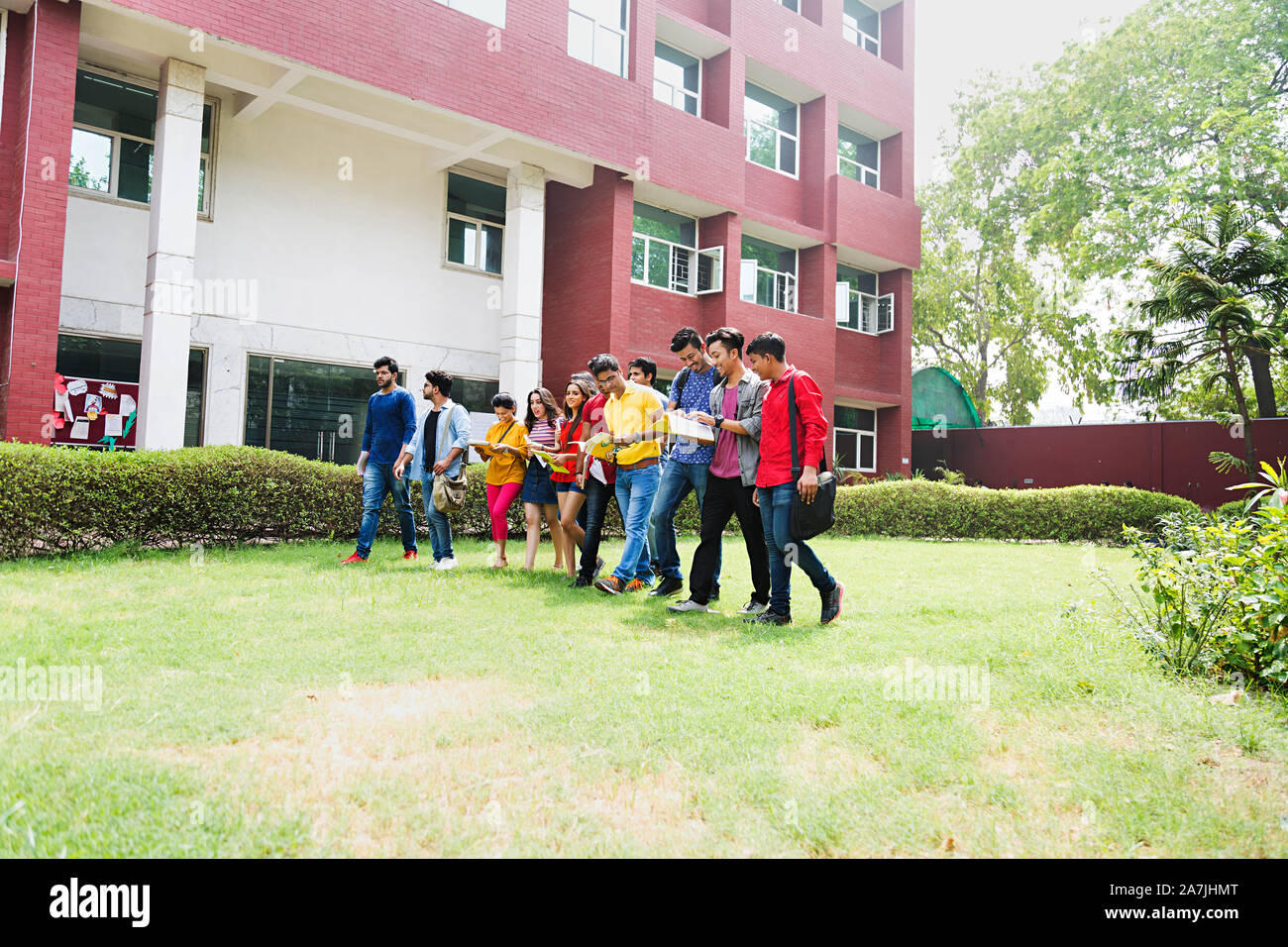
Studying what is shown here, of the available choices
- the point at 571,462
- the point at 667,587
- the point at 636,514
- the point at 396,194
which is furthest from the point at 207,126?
the point at 667,587

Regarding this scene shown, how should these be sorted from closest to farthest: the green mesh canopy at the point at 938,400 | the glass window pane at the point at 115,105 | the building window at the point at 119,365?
the building window at the point at 119,365 → the glass window pane at the point at 115,105 → the green mesh canopy at the point at 938,400

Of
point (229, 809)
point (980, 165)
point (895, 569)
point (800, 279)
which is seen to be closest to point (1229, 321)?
point (800, 279)

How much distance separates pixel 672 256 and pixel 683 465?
1208cm

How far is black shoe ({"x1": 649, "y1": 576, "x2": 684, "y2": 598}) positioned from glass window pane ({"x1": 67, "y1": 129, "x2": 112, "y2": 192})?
386 inches

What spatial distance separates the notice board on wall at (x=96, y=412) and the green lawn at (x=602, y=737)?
6046mm

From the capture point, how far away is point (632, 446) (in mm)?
6969

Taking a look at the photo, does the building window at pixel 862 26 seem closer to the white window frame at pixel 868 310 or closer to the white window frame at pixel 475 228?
the white window frame at pixel 868 310

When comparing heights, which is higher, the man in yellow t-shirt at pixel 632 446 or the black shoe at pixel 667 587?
the man in yellow t-shirt at pixel 632 446

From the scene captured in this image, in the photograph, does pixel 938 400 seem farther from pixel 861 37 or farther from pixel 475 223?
pixel 475 223

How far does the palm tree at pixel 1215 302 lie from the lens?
17.3 metres

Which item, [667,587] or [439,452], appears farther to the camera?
[439,452]

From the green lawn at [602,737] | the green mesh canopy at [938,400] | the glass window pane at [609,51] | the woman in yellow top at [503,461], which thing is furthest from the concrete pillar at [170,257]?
the green mesh canopy at [938,400]

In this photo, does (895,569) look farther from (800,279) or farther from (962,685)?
(800,279)
